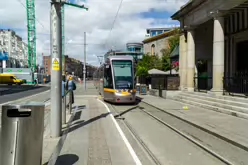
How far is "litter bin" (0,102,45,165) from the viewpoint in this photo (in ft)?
15.5

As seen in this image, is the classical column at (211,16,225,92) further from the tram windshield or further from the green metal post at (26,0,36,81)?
the green metal post at (26,0,36,81)

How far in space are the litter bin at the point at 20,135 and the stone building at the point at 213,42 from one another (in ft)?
45.5

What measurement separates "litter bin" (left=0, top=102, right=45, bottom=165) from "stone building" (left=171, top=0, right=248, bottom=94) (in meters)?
13.9

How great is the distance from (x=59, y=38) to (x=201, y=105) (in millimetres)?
11189

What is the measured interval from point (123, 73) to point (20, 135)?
1494 centimetres

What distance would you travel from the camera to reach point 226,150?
739cm

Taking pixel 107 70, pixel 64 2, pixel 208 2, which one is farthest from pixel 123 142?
pixel 208 2

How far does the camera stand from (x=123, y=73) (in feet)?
64.1

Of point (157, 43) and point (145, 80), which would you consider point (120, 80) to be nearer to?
point (145, 80)

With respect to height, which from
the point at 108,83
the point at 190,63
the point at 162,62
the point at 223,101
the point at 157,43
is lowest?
the point at 223,101

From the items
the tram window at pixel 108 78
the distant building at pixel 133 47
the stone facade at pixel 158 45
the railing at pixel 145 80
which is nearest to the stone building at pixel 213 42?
the tram window at pixel 108 78

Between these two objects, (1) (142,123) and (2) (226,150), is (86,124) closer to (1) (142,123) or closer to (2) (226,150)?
(1) (142,123)

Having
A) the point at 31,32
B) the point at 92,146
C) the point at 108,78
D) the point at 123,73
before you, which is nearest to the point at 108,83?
the point at 108,78

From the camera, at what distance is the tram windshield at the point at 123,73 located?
62.6 feet
